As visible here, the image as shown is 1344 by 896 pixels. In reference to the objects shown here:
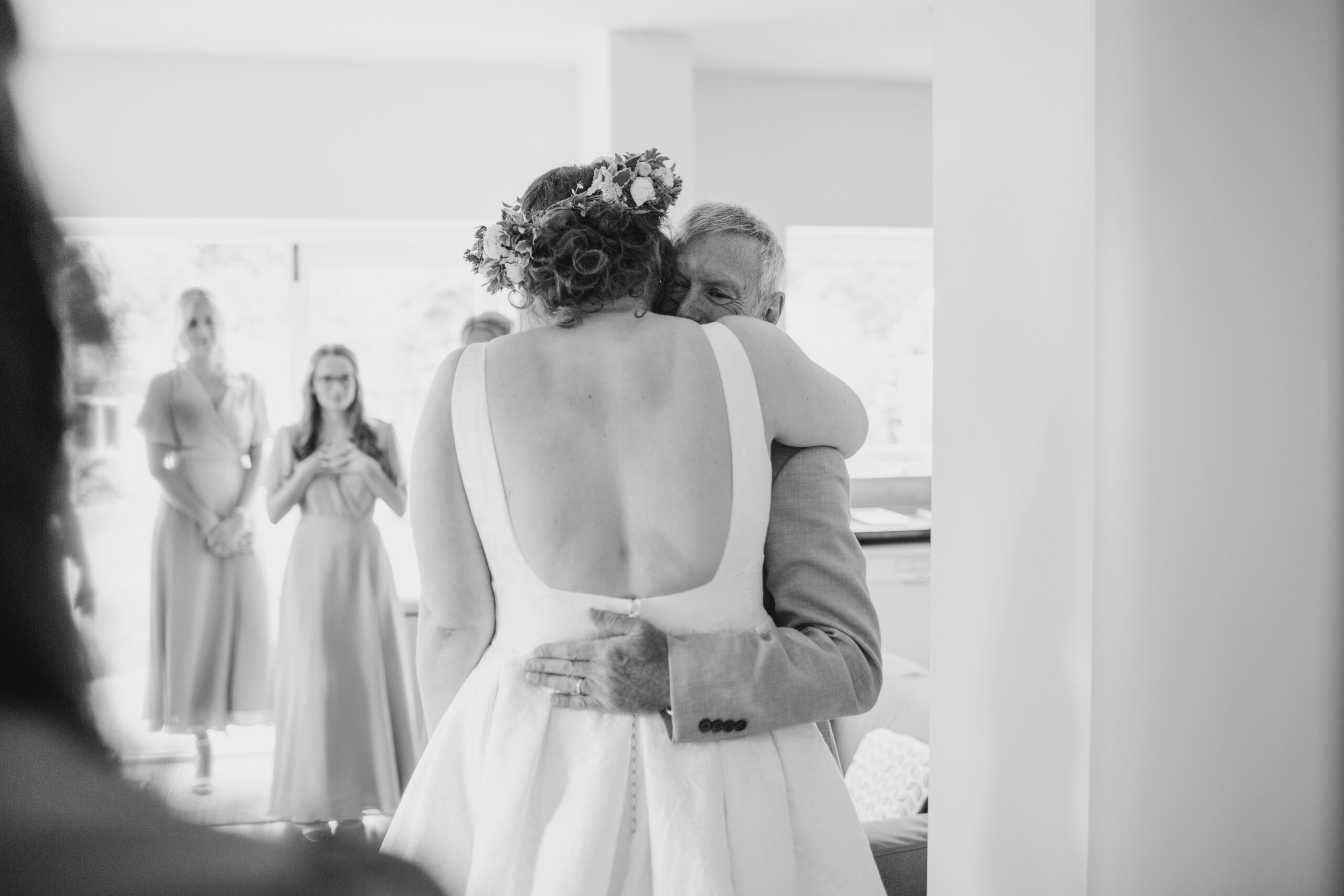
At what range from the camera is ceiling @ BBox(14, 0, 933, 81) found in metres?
4.60

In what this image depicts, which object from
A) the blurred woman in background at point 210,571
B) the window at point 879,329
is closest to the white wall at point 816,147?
the window at point 879,329

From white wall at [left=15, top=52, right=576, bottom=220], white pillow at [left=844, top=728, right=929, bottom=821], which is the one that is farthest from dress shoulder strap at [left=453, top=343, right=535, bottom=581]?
white wall at [left=15, top=52, right=576, bottom=220]

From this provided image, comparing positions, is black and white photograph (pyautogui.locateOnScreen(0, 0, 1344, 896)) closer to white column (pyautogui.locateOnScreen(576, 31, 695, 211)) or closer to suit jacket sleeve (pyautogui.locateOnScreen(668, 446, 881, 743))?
suit jacket sleeve (pyautogui.locateOnScreen(668, 446, 881, 743))

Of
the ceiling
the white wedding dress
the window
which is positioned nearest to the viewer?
the white wedding dress

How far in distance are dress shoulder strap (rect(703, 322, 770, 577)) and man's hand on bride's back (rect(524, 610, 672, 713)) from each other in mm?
123

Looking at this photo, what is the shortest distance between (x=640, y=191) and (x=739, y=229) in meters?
0.31

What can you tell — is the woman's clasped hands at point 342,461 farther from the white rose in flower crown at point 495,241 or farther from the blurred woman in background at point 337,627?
the white rose in flower crown at point 495,241

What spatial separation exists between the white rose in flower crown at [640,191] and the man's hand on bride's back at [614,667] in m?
0.51

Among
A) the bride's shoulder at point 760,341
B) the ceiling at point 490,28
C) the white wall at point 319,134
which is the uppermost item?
the ceiling at point 490,28

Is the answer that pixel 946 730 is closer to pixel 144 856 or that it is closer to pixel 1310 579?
pixel 1310 579

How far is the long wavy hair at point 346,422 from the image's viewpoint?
161 inches

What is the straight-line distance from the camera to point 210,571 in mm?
4422

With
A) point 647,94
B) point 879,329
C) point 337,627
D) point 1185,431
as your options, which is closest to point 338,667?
point 337,627

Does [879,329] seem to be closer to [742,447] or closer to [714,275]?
[714,275]
